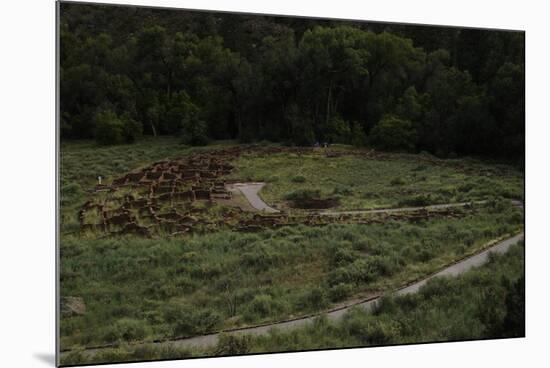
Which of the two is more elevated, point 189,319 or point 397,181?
point 397,181

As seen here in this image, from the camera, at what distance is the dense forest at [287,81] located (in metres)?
7.79

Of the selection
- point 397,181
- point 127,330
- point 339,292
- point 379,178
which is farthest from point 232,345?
point 397,181

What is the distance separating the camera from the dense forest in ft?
25.5

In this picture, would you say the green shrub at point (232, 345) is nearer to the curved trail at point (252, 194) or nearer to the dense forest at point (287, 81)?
the curved trail at point (252, 194)

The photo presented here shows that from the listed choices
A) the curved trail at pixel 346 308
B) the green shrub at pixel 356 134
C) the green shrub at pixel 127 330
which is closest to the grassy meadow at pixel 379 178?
the green shrub at pixel 356 134

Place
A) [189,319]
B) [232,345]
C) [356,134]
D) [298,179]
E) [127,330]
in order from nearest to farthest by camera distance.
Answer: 1. [127,330]
2. [189,319]
3. [232,345]
4. [298,179]
5. [356,134]

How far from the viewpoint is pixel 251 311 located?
7902 millimetres

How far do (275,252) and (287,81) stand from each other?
6.53ft

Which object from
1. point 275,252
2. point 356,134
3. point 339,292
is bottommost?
point 339,292

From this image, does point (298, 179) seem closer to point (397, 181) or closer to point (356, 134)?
point (356, 134)

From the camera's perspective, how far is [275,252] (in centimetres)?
820

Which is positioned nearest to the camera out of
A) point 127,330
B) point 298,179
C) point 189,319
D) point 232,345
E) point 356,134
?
point 127,330

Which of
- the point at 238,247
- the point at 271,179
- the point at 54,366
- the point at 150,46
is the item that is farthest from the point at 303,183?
the point at 54,366

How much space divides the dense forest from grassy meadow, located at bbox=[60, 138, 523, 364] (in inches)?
9.9
